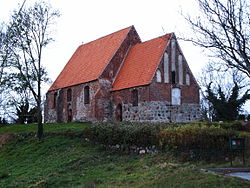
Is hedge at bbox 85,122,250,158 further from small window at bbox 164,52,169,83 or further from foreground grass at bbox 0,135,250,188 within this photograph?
small window at bbox 164,52,169,83

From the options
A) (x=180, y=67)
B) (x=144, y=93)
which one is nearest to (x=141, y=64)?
(x=180, y=67)

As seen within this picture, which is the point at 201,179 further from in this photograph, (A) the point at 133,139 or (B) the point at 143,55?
(B) the point at 143,55

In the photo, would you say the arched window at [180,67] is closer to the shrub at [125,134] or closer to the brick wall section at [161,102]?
the brick wall section at [161,102]

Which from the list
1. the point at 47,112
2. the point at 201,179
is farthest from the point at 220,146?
the point at 47,112

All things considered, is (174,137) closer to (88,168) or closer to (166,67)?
(88,168)

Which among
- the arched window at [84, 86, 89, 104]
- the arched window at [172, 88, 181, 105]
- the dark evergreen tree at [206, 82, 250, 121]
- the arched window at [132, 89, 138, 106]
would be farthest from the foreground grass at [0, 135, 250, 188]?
the dark evergreen tree at [206, 82, 250, 121]

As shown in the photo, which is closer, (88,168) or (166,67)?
(88,168)

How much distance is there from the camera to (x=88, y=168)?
1633 centimetres

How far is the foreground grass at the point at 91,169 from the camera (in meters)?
11.8

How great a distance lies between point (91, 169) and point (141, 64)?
15.4 meters

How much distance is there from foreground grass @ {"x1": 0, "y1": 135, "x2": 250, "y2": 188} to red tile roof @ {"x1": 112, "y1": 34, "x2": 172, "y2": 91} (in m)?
8.05

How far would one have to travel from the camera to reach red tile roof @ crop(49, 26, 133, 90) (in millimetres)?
32269

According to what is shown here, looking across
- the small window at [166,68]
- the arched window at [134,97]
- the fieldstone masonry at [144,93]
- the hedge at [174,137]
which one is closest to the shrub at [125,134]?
the hedge at [174,137]

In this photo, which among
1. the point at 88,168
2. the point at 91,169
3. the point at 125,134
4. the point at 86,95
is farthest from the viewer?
the point at 86,95
